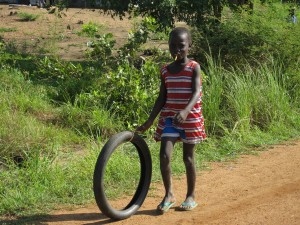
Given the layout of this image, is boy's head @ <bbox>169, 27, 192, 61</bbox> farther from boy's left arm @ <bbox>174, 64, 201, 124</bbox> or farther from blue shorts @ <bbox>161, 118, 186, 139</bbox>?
blue shorts @ <bbox>161, 118, 186, 139</bbox>

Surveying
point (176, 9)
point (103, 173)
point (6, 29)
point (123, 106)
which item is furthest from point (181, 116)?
point (6, 29)

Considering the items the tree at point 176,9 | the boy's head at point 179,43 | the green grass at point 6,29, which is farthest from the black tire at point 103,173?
the green grass at point 6,29

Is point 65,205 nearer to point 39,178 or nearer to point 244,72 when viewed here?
point 39,178

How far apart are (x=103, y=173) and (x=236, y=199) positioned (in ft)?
4.59

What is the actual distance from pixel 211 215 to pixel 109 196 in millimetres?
1039

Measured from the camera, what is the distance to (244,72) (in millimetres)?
8477

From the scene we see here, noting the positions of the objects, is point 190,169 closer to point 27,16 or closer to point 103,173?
point 103,173

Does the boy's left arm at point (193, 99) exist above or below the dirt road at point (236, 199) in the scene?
above

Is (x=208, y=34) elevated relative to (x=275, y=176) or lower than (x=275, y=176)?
elevated

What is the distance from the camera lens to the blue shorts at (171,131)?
4.83 metres

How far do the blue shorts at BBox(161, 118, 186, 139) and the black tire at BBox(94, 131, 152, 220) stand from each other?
9.1 inches

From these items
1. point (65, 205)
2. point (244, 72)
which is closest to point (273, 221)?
point (65, 205)

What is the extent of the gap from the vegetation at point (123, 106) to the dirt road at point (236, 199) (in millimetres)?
294

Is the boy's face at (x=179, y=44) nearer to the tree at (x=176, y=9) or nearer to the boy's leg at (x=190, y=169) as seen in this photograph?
the boy's leg at (x=190, y=169)
